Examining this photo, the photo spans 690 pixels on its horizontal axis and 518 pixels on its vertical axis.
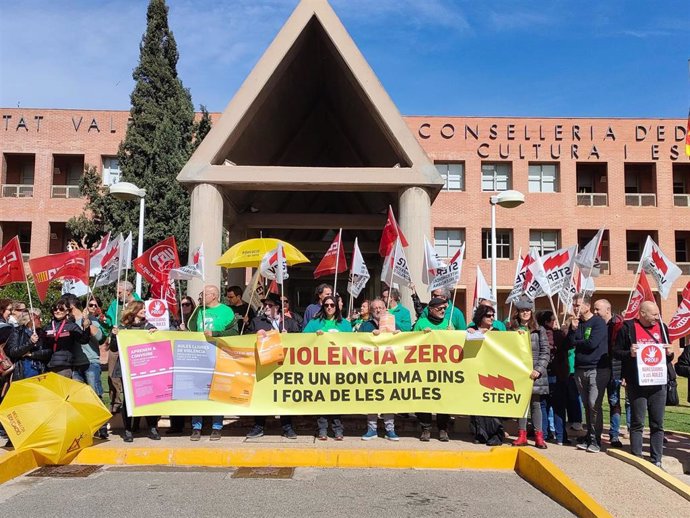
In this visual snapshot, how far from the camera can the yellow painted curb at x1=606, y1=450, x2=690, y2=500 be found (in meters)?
5.74

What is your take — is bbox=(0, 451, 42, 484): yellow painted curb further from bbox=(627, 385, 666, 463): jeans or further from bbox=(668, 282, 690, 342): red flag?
bbox=(668, 282, 690, 342): red flag

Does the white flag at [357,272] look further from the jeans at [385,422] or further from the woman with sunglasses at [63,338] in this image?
the woman with sunglasses at [63,338]

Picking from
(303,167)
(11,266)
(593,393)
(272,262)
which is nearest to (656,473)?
(593,393)

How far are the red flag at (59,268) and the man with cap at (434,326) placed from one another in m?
5.11

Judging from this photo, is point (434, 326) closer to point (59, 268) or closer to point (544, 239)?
point (59, 268)

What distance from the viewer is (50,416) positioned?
23.1 ft

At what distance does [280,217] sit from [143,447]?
867 cm

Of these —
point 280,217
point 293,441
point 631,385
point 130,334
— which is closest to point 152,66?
point 280,217

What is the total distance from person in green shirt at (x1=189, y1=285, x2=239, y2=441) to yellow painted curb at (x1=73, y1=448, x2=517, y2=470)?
79 centimetres

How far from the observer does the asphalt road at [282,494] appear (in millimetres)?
5562

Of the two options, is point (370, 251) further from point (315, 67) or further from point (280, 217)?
point (315, 67)

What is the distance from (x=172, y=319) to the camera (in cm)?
1044

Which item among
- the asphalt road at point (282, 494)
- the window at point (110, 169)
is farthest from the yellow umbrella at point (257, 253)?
the window at point (110, 169)

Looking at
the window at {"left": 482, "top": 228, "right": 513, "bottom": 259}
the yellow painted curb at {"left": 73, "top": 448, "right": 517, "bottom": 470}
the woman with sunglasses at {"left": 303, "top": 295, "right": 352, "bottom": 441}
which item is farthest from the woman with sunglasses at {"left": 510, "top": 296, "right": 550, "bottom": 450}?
the window at {"left": 482, "top": 228, "right": 513, "bottom": 259}
